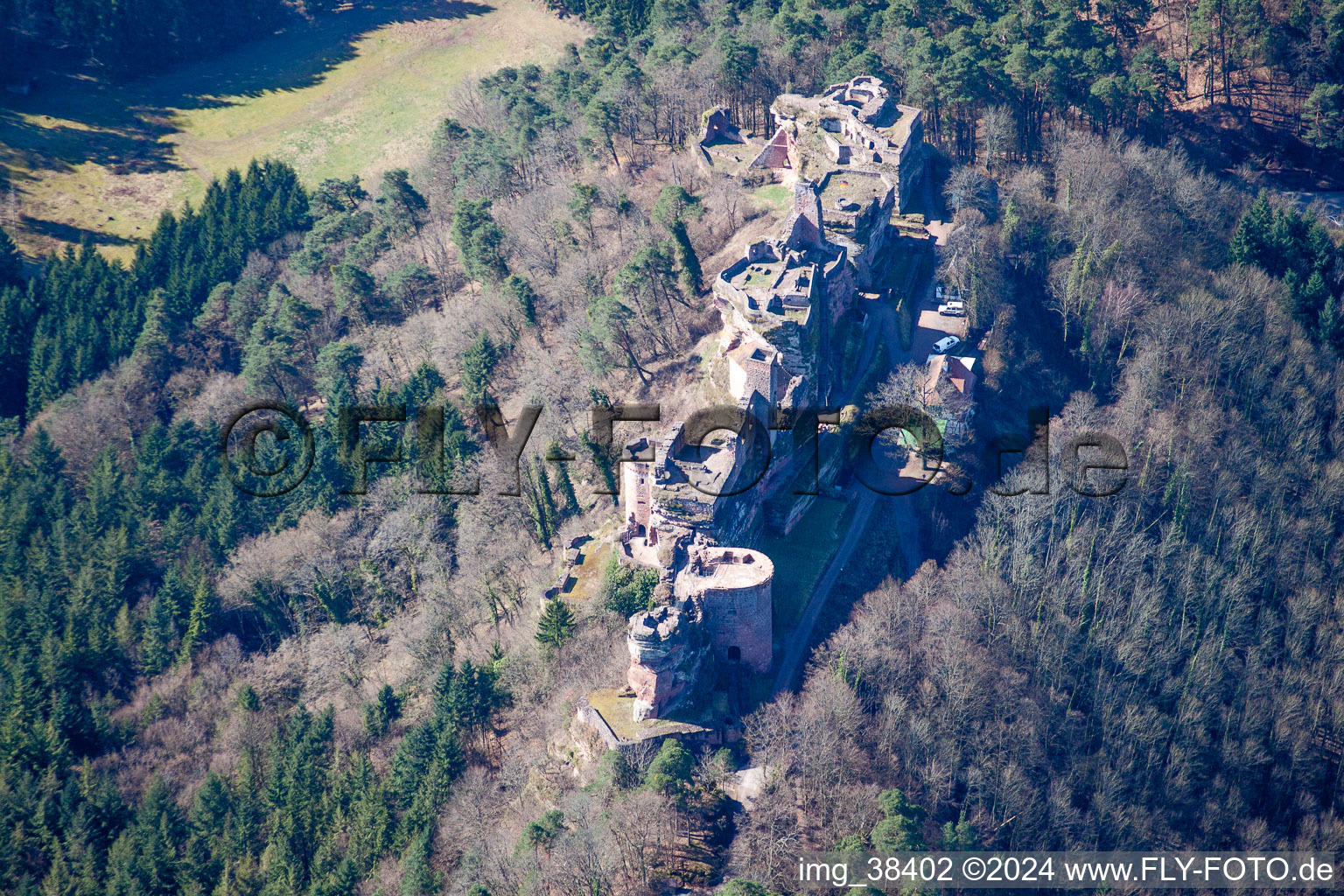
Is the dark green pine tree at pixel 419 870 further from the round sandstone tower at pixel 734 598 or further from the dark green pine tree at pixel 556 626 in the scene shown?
the round sandstone tower at pixel 734 598

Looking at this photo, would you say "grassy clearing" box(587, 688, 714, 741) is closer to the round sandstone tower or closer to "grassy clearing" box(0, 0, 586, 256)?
the round sandstone tower

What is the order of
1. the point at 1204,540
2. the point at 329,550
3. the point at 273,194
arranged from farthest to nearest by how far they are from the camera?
the point at 273,194
the point at 329,550
the point at 1204,540

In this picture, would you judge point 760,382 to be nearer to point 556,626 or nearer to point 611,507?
point 611,507

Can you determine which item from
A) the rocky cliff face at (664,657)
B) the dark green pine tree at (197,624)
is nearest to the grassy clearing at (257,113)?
the dark green pine tree at (197,624)

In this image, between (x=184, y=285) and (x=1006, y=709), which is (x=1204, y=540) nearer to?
(x=1006, y=709)

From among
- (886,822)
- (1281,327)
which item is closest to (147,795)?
(886,822)

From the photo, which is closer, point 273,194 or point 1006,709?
point 1006,709
